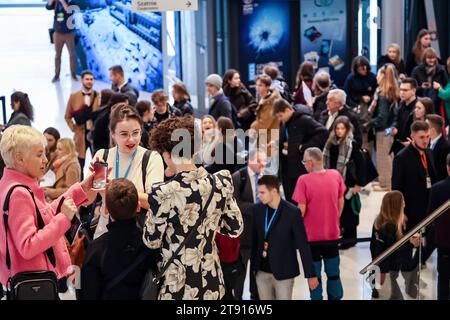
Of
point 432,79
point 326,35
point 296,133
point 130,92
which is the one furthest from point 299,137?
point 326,35

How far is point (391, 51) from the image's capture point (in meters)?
11.6

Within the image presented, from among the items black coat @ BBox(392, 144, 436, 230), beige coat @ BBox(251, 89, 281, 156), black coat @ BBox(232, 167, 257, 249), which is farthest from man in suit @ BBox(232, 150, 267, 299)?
beige coat @ BBox(251, 89, 281, 156)

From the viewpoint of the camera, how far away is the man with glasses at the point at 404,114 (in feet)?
31.8

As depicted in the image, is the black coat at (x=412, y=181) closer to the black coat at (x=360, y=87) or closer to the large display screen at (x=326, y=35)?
the black coat at (x=360, y=87)

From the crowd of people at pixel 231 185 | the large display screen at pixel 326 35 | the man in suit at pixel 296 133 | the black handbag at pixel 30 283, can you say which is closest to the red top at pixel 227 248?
the crowd of people at pixel 231 185

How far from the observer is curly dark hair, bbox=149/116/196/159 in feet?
13.4

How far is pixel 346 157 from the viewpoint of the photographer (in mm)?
8812

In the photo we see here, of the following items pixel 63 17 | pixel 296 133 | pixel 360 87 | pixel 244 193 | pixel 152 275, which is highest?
pixel 63 17

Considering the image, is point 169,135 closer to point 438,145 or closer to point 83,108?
point 438,145

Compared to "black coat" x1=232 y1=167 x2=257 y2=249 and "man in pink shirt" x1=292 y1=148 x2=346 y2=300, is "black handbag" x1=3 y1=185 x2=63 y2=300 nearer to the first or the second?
"black coat" x1=232 y1=167 x2=257 y2=249

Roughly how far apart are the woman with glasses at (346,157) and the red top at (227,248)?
4.59m

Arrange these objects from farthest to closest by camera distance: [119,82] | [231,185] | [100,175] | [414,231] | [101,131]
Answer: [119,82] → [101,131] → [414,231] → [100,175] → [231,185]

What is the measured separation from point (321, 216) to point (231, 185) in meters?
3.53
